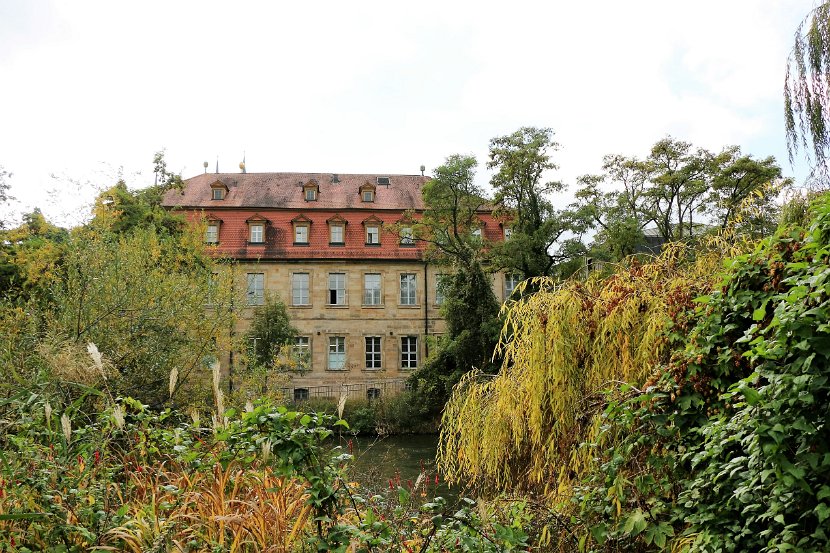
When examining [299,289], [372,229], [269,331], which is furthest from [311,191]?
[269,331]

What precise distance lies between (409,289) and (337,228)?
183 inches

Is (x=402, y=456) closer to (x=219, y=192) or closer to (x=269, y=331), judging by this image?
(x=269, y=331)

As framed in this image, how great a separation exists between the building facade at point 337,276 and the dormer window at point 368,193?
0.39 m

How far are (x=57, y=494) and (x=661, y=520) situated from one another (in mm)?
3445

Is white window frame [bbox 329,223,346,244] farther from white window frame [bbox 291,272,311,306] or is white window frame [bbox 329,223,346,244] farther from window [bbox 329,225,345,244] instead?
white window frame [bbox 291,272,311,306]

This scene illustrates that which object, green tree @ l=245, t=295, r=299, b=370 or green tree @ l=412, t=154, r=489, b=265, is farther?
green tree @ l=245, t=295, r=299, b=370

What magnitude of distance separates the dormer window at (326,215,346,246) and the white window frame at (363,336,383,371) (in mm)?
5052

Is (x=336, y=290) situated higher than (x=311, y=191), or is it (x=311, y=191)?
(x=311, y=191)

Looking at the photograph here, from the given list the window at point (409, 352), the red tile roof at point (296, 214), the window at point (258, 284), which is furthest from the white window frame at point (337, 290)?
the window at point (409, 352)

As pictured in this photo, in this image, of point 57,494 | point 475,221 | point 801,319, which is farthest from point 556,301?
point 475,221

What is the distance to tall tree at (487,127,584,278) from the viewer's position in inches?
1024

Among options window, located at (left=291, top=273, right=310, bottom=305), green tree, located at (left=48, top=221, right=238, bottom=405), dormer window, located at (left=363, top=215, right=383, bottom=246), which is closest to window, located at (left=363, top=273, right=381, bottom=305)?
dormer window, located at (left=363, top=215, right=383, bottom=246)

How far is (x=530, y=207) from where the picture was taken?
2700cm

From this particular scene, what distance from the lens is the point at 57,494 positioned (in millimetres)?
4031
